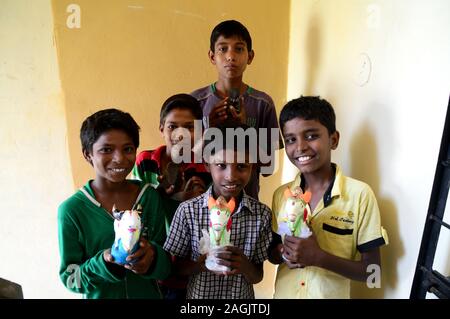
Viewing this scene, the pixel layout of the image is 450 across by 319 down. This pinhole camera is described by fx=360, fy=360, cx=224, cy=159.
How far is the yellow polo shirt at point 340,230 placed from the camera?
3.20 feet

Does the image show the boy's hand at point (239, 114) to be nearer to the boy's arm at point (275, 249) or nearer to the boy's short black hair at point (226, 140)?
the boy's short black hair at point (226, 140)

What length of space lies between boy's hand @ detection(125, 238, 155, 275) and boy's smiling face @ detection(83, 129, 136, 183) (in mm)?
205

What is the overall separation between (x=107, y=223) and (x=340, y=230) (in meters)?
0.64

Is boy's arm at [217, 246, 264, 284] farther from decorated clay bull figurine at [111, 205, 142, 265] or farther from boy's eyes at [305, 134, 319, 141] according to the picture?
boy's eyes at [305, 134, 319, 141]

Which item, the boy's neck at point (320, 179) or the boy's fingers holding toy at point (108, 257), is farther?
the boy's neck at point (320, 179)

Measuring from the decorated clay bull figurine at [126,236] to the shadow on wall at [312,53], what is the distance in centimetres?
104

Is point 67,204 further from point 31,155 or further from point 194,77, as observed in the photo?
point 194,77

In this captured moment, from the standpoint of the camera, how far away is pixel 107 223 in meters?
0.96

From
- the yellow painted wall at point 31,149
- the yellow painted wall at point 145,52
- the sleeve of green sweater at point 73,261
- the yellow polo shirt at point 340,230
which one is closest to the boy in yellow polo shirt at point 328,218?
the yellow polo shirt at point 340,230

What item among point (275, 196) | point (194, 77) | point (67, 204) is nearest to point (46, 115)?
point (194, 77)

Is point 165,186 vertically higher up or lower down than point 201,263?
higher up

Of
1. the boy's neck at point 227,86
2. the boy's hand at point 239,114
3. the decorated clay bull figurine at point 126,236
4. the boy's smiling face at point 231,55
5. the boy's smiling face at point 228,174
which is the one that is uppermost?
the boy's smiling face at point 231,55

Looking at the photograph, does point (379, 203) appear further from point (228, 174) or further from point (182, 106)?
point (182, 106)

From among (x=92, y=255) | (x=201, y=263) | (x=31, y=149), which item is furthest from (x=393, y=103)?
(x=31, y=149)
